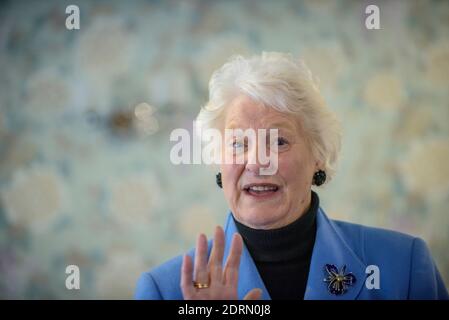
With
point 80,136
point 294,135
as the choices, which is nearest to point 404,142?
point 294,135

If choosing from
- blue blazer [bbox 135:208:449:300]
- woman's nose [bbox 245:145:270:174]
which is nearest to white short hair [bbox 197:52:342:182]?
woman's nose [bbox 245:145:270:174]

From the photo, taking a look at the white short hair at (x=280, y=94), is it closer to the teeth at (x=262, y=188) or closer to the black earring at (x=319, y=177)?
the black earring at (x=319, y=177)

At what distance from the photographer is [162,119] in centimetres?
180

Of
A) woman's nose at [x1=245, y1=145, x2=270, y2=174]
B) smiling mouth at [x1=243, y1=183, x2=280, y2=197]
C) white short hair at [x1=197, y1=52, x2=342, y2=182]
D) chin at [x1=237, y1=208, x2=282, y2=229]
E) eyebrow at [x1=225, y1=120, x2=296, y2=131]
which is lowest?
chin at [x1=237, y1=208, x2=282, y2=229]

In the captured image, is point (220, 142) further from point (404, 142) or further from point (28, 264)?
point (28, 264)

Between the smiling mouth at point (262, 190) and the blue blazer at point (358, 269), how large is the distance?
14 centimetres

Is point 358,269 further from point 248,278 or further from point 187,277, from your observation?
point 187,277

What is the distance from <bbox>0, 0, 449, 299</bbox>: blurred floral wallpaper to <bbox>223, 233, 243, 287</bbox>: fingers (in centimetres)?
44

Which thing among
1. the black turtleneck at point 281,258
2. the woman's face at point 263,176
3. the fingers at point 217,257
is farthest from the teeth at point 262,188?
the fingers at point 217,257

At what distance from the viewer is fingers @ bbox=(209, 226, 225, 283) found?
135cm

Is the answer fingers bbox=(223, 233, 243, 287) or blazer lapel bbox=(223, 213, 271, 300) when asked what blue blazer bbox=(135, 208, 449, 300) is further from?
fingers bbox=(223, 233, 243, 287)

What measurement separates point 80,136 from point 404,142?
1.13 metres

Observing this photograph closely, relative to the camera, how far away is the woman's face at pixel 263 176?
1567 millimetres
